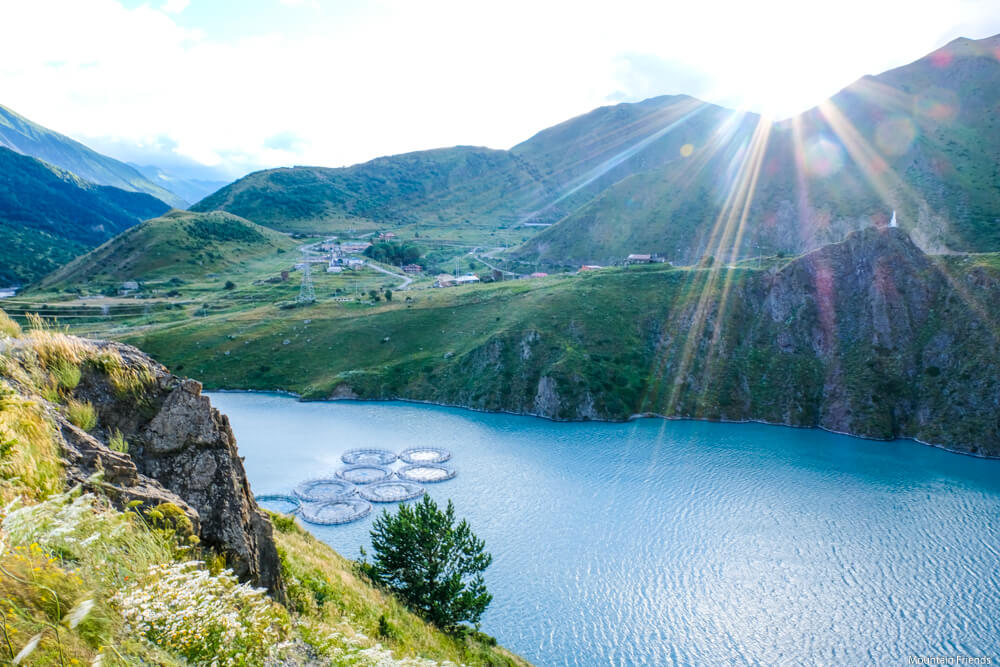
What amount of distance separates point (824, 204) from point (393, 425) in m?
172

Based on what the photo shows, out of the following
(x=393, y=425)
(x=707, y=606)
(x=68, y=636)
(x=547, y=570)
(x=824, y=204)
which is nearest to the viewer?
(x=68, y=636)

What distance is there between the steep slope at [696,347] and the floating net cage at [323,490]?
3959 cm

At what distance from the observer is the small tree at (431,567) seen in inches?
1159

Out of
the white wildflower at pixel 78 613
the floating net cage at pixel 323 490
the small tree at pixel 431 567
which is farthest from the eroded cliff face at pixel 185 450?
the floating net cage at pixel 323 490

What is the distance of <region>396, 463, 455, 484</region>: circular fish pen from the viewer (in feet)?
230

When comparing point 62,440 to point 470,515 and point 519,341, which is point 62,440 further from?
point 519,341

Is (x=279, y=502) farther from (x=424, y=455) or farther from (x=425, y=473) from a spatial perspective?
(x=424, y=455)

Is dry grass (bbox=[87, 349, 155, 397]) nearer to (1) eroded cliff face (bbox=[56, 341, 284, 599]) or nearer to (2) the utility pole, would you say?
(1) eroded cliff face (bbox=[56, 341, 284, 599])

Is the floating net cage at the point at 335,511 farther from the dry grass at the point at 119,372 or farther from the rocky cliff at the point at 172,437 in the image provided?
the dry grass at the point at 119,372

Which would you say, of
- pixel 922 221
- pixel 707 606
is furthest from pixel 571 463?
pixel 922 221

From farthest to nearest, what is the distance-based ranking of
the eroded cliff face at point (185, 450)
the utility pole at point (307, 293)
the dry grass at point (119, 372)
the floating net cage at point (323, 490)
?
the utility pole at point (307, 293)
the floating net cage at point (323, 490)
the dry grass at point (119, 372)
the eroded cliff face at point (185, 450)

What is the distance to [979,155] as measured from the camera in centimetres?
19088

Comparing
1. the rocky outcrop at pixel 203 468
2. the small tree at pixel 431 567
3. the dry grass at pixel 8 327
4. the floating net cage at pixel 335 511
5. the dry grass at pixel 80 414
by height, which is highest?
the dry grass at pixel 8 327

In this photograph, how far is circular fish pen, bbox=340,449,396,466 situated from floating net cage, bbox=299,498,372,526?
12483 mm
